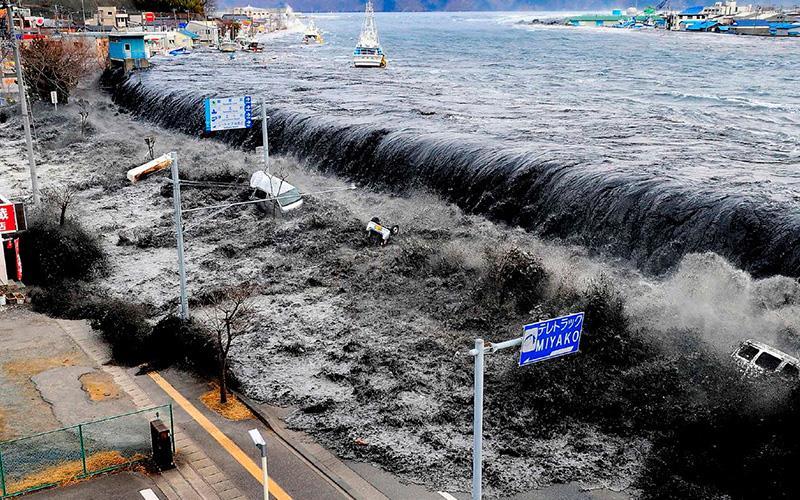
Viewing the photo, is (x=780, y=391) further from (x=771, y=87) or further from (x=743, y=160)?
(x=771, y=87)

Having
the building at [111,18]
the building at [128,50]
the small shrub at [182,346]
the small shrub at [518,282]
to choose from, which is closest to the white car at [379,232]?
the small shrub at [518,282]

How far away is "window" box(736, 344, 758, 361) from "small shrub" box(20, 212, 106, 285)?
987 inches

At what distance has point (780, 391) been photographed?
800 inches

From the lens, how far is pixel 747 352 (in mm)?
22328

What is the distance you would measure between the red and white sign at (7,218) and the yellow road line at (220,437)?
10.0 metres

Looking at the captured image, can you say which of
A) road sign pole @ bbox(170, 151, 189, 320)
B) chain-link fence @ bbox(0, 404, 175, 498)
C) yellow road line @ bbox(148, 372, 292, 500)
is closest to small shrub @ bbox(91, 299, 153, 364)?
yellow road line @ bbox(148, 372, 292, 500)

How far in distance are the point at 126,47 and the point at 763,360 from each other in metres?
78.9

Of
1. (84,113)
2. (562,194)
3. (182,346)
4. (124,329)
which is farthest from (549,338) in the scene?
(84,113)

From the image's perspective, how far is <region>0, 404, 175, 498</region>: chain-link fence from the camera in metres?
17.1

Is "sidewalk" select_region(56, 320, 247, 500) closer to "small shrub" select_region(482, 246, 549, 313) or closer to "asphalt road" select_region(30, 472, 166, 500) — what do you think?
"asphalt road" select_region(30, 472, 166, 500)

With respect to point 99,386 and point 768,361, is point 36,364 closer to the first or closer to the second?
point 99,386

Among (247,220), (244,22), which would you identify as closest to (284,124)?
(247,220)

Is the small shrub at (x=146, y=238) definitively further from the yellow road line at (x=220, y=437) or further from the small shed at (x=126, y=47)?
the small shed at (x=126, y=47)

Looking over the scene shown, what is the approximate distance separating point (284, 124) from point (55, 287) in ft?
89.6
